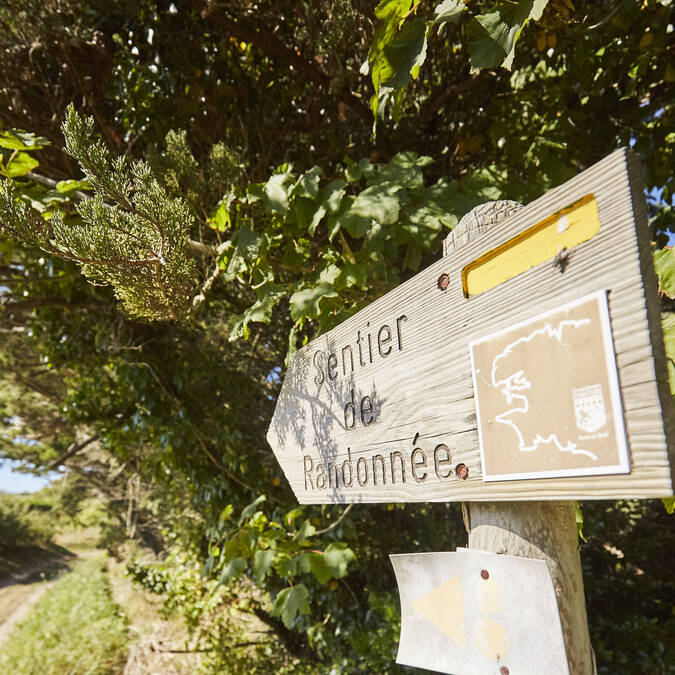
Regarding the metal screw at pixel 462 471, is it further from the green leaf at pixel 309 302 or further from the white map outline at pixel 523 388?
the green leaf at pixel 309 302

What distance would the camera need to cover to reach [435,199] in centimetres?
177

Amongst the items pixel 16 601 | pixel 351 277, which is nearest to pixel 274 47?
pixel 351 277

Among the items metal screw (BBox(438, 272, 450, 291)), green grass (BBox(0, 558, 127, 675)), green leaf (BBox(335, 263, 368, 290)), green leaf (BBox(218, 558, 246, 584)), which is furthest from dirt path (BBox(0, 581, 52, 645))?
metal screw (BBox(438, 272, 450, 291))

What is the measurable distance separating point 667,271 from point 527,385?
53 centimetres

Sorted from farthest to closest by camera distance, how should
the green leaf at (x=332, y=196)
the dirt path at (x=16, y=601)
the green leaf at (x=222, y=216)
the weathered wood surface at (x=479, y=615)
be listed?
the dirt path at (x=16, y=601), the green leaf at (x=222, y=216), the green leaf at (x=332, y=196), the weathered wood surface at (x=479, y=615)

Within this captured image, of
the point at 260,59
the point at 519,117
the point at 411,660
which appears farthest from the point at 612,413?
the point at 260,59

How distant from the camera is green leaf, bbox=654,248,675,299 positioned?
36.0 inches

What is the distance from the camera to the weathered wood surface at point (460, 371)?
1.68 ft

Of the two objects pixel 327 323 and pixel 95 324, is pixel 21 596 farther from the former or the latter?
pixel 327 323

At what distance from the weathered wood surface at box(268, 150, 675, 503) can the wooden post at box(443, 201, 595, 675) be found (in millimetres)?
79

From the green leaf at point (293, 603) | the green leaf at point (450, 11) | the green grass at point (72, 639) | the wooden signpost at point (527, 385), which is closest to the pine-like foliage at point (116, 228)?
the wooden signpost at point (527, 385)

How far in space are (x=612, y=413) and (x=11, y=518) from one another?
22318mm

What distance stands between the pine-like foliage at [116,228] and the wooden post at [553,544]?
918 millimetres

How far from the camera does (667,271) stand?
3.05ft
